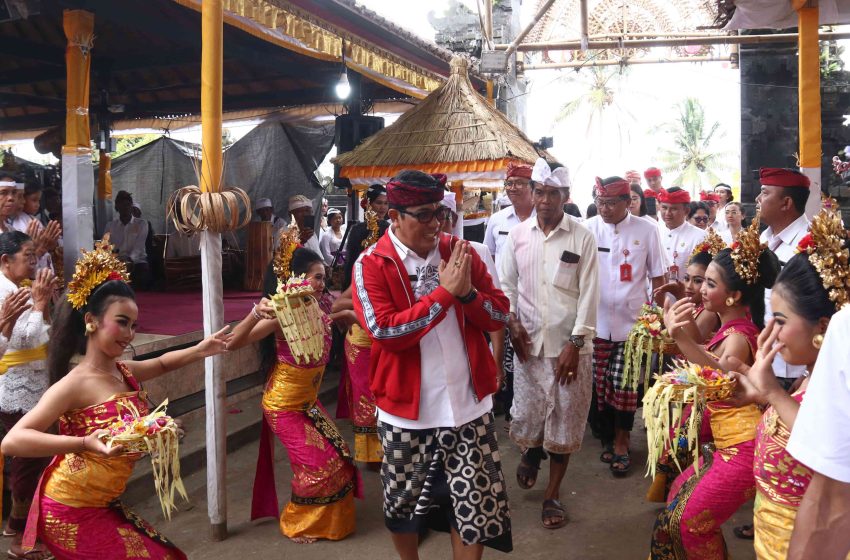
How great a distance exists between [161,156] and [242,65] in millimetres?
4098

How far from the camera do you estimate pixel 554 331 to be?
4.31m

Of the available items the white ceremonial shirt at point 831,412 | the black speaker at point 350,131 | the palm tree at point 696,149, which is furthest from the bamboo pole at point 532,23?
the palm tree at point 696,149

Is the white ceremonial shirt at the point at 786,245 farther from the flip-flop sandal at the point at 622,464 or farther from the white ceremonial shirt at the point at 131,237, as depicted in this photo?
the white ceremonial shirt at the point at 131,237

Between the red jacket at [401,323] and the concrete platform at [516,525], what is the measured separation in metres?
1.32

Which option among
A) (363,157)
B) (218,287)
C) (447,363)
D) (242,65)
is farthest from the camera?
(242,65)

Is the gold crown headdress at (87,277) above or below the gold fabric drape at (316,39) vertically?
below

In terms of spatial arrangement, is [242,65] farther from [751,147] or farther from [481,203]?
[751,147]

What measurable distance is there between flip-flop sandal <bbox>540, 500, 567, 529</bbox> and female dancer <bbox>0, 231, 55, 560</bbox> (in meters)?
2.87

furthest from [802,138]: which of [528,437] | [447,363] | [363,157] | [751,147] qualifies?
[751,147]

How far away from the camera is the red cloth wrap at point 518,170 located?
19.1 ft

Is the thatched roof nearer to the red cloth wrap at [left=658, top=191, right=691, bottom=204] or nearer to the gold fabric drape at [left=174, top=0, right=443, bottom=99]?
the gold fabric drape at [left=174, top=0, right=443, bottom=99]

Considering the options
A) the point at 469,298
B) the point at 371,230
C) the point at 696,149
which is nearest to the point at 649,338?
the point at 469,298

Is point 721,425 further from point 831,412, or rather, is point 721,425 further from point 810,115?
point 810,115

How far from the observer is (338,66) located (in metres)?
8.98
